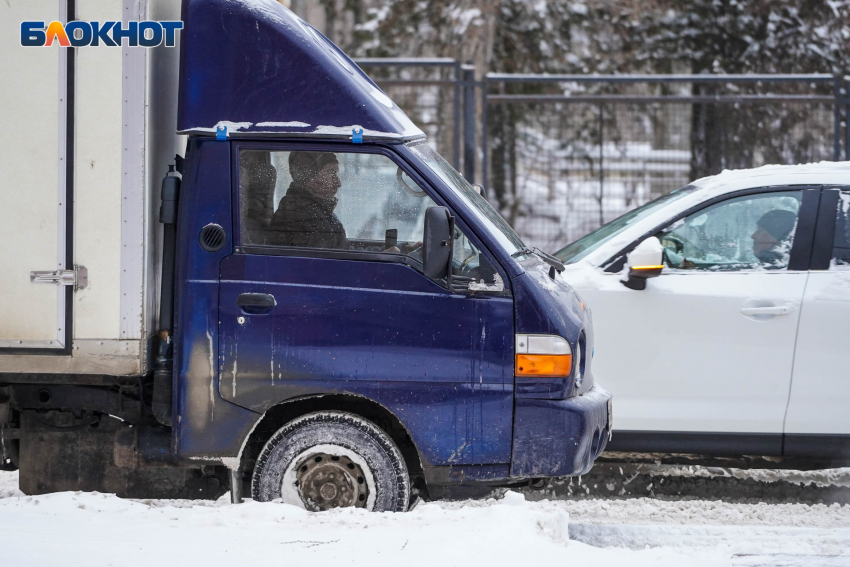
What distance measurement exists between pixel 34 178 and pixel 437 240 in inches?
71.8

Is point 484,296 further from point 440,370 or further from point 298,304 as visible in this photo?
point 298,304

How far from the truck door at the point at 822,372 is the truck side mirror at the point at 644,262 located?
2.80 ft

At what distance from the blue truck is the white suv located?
1.14 meters

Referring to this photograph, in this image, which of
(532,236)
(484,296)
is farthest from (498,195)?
(484,296)

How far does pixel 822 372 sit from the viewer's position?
17.3ft

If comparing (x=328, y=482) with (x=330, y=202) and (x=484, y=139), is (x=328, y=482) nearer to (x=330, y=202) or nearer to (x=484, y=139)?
(x=330, y=202)

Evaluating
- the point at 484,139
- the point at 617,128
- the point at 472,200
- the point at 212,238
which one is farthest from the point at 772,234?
the point at 484,139

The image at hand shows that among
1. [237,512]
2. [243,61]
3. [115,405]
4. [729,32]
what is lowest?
[237,512]

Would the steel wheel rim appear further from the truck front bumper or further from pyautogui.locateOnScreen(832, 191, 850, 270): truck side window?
pyautogui.locateOnScreen(832, 191, 850, 270): truck side window

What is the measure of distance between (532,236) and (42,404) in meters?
6.26

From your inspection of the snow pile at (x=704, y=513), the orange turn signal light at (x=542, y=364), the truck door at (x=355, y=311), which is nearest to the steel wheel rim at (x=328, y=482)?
the truck door at (x=355, y=311)

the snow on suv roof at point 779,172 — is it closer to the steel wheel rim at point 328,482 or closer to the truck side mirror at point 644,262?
the truck side mirror at point 644,262

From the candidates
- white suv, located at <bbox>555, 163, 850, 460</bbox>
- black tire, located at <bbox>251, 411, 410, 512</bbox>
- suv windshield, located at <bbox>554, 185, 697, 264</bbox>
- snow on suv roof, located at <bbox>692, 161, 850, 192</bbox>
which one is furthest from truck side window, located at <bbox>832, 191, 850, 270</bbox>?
black tire, located at <bbox>251, 411, 410, 512</bbox>

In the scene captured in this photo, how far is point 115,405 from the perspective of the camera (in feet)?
14.9
